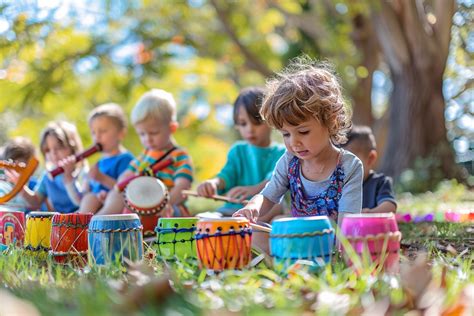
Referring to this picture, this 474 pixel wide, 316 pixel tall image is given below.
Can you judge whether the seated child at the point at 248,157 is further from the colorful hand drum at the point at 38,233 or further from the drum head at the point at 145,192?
the colorful hand drum at the point at 38,233

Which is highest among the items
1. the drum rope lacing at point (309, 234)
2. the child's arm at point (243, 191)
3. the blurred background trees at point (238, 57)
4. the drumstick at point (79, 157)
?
the blurred background trees at point (238, 57)

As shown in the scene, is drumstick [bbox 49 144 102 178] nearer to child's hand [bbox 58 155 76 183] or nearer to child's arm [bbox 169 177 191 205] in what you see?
child's hand [bbox 58 155 76 183]

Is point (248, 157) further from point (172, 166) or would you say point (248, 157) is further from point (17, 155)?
point (17, 155)

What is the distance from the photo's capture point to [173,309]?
1.57m

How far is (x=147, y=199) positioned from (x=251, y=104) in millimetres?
964

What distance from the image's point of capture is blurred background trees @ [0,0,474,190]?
8.95 meters

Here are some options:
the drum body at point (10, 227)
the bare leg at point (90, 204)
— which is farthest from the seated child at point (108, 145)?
the drum body at point (10, 227)

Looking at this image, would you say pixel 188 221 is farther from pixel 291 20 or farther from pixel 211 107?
pixel 211 107

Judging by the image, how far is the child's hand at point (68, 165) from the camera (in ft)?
16.4

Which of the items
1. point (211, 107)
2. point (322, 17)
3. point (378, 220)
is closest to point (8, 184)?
point (378, 220)

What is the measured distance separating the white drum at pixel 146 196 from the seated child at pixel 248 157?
1.07 feet

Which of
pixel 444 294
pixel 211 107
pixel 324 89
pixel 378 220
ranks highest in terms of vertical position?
pixel 211 107

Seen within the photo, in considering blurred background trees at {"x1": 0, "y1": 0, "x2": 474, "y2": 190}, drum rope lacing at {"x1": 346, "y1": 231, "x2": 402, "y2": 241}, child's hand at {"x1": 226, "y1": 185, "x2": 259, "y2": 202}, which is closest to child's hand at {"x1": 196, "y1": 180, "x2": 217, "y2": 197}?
child's hand at {"x1": 226, "y1": 185, "x2": 259, "y2": 202}

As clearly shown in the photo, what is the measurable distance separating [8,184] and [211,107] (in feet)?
35.4
